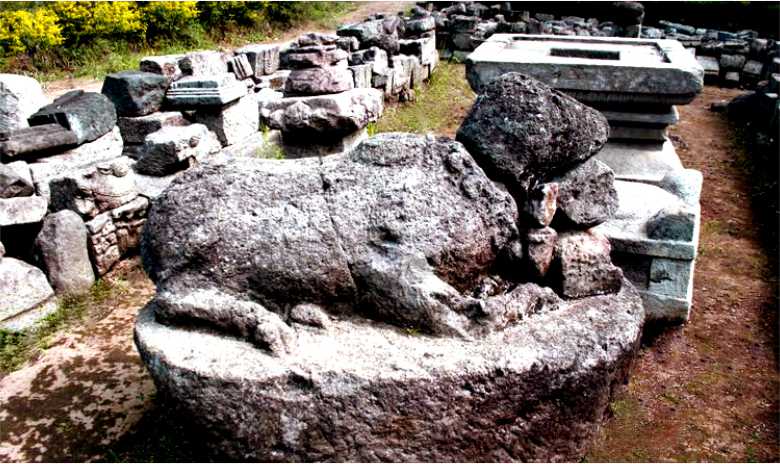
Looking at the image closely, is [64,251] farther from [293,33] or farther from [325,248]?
[293,33]

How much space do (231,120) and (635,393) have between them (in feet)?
14.0

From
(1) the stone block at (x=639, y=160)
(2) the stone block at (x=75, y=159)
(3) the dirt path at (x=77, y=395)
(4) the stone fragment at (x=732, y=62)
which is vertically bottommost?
(3) the dirt path at (x=77, y=395)

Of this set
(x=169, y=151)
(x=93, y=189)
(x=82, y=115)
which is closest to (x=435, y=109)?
(x=169, y=151)

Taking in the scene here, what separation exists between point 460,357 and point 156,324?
1222 millimetres

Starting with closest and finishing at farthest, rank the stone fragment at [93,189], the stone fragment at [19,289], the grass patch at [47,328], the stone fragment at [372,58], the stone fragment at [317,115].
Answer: the grass patch at [47,328] < the stone fragment at [19,289] < the stone fragment at [93,189] < the stone fragment at [317,115] < the stone fragment at [372,58]

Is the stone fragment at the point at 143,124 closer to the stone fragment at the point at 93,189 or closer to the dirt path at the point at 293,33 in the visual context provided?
the stone fragment at the point at 93,189

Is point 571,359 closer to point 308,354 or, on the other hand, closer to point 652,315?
point 308,354

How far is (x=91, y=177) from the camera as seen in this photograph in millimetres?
4398

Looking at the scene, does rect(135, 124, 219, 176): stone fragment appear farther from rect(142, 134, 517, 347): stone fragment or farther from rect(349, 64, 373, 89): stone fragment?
rect(349, 64, 373, 89): stone fragment

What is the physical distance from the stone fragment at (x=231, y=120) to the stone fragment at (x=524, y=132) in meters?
3.57

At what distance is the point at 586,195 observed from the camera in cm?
288

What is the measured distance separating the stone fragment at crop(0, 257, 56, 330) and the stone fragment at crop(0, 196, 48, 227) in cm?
25

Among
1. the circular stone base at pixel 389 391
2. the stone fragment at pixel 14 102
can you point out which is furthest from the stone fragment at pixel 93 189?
the circular stone base at pixel 389 391

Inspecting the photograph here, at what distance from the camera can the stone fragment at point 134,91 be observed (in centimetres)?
562
